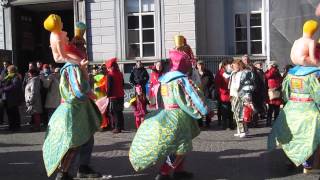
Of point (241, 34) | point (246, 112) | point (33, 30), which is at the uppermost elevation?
point (33, 30)

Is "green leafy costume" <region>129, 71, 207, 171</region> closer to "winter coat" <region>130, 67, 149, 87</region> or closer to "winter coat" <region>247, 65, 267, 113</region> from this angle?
"winter coat" <region>247, 65, 267, 113</region>

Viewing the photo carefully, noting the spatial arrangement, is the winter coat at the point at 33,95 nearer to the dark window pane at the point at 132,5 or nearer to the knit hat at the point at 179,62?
the knit hat at the point at 179,62

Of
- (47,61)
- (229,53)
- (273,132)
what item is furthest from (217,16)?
(273,132)

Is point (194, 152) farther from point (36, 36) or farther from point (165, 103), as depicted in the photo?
point (36, 36)

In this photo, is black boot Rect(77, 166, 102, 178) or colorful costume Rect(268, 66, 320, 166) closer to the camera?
colorful costume Rect(268, 66, 320, 166)

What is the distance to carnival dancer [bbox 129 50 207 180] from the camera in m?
6.07

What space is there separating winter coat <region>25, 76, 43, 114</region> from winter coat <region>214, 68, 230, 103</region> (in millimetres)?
3984

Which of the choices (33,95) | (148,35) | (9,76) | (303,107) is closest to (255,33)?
(148,35)

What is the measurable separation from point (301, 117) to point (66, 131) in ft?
9.46

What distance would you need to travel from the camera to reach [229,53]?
16750mm

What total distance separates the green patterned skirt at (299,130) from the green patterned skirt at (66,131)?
2.43 metres

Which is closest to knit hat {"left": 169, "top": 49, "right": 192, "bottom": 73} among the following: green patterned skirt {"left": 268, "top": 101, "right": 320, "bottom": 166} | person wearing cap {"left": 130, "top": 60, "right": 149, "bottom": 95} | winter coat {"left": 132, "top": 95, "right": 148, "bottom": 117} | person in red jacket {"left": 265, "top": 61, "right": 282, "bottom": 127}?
green patterned skirt {"left": 268, "top": 101, "right": 320, "bottom": 166}

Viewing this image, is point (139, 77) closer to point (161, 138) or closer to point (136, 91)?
point (136, 91)

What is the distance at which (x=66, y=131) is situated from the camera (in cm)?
605
